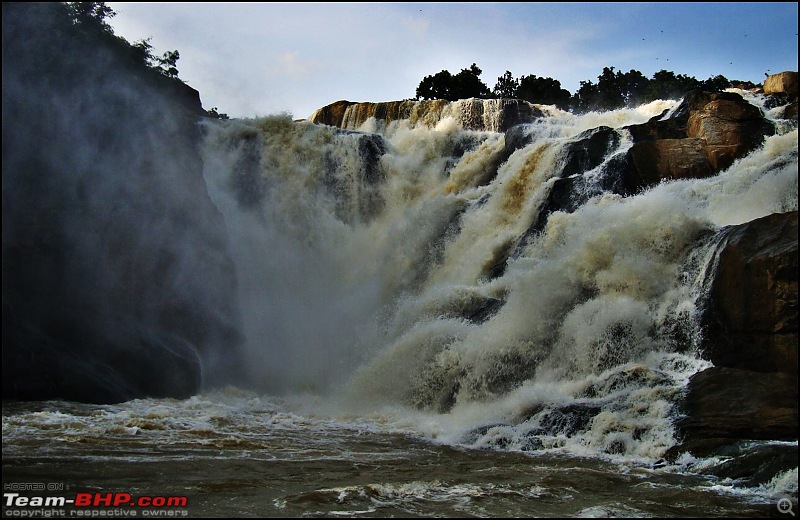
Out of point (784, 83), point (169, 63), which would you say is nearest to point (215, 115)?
point (169, 63)

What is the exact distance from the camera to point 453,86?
143 ft

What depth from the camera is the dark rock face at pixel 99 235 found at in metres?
12.5

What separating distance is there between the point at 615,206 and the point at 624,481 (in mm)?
7762

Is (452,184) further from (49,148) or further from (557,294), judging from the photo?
(49,148)

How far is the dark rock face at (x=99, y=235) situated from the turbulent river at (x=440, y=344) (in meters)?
0.91

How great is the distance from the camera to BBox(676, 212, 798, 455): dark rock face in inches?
378

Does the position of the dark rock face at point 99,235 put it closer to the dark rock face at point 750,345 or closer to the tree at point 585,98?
the dark rock face at point 750,345

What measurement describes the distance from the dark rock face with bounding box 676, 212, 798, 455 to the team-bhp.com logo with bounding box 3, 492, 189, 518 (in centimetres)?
663

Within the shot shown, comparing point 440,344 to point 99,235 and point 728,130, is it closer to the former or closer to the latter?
point 99,235

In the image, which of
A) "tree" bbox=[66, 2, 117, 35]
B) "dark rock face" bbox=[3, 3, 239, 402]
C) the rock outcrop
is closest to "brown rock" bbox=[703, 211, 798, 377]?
"dark rock face" bbox=[3, 3, 239, 402]

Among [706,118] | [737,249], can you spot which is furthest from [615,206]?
[706,118]

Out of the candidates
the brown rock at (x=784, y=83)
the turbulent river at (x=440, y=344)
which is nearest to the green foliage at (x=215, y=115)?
the turbulent river at (x=440, y=344)

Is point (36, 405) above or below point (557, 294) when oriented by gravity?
below

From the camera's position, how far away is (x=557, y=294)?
1403 cm
